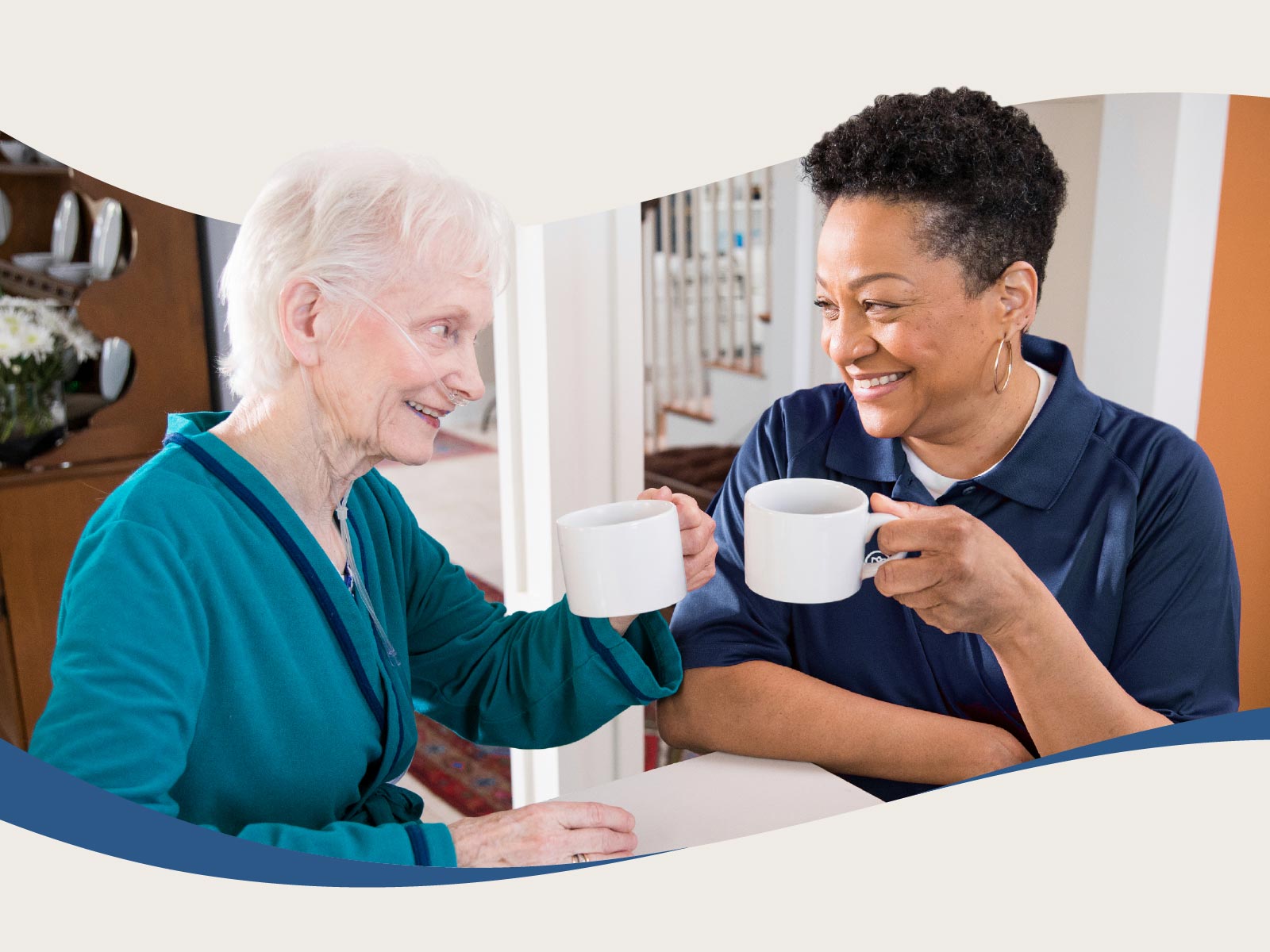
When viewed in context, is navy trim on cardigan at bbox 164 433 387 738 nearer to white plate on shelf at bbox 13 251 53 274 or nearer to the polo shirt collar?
white plate on shelf at bbox 13 251 53 274

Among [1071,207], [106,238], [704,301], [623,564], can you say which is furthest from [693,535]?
[106,238]

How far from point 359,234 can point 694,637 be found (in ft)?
1.64

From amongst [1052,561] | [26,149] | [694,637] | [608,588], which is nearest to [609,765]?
[694,637]

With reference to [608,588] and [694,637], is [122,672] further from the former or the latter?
[694,637]

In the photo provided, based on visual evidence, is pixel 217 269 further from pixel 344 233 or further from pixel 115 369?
pixel 344 233

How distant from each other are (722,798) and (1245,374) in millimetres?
620

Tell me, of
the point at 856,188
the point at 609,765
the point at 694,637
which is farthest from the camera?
the point at 609,765

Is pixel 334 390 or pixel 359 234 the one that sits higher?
pixel 359 234

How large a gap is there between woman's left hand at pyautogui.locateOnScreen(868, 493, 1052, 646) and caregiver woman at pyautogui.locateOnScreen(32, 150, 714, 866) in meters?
0.32

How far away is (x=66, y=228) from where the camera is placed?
2.97ft

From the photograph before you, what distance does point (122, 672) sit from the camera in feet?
2.29

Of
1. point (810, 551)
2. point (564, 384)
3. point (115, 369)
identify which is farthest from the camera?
point (564, 384)

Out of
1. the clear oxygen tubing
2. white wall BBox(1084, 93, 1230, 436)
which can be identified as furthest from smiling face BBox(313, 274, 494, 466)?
white wall BBox(1084, 93, 1230, 436)

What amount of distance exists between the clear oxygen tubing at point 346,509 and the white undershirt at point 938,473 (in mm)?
425
